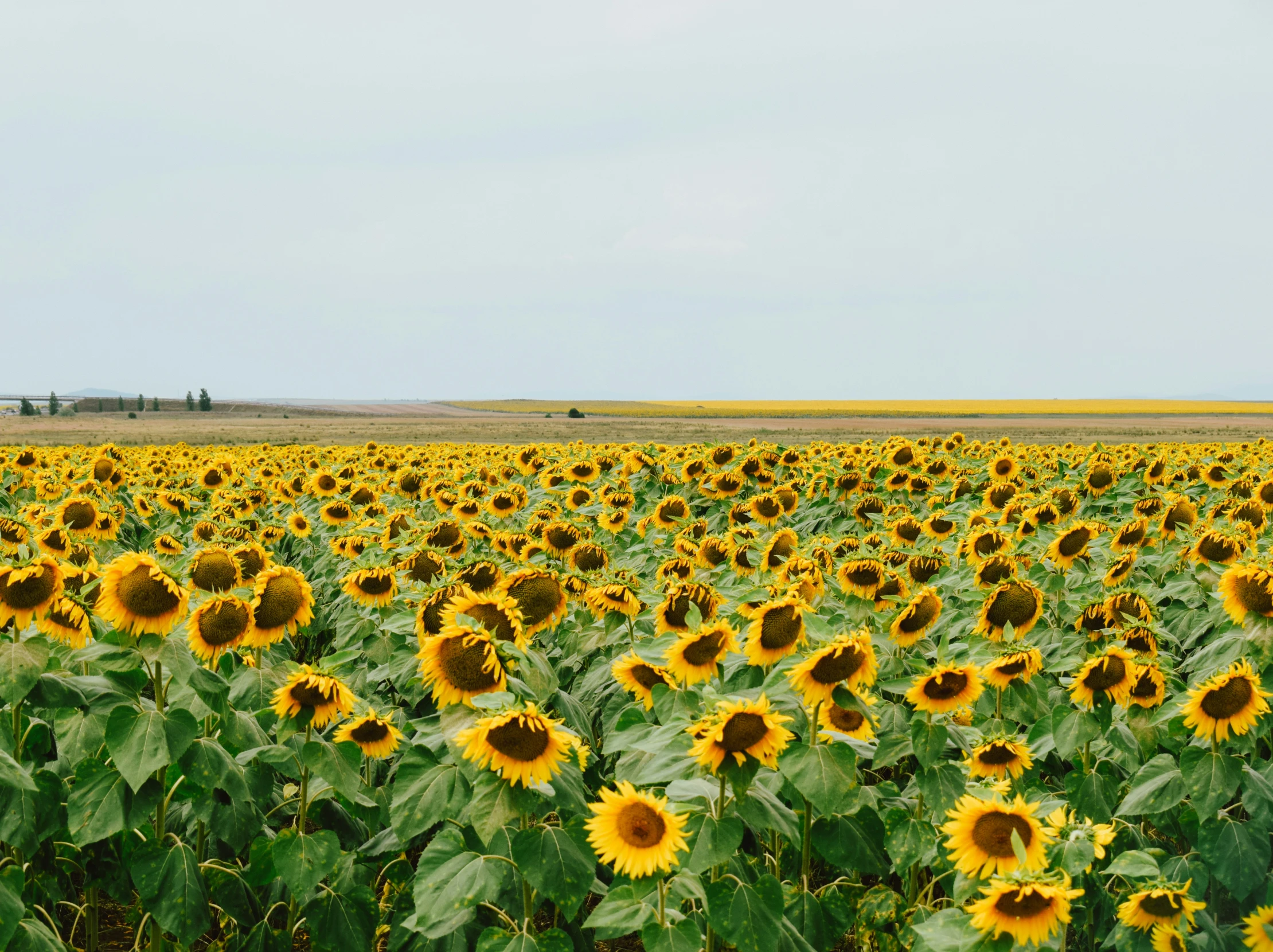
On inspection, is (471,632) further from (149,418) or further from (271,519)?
(149,418)

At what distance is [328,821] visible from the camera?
3.62 m

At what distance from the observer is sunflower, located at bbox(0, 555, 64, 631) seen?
9.89ft

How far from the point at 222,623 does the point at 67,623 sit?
536mm

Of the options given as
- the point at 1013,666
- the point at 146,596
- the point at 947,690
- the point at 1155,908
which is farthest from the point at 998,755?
the point at 146,596

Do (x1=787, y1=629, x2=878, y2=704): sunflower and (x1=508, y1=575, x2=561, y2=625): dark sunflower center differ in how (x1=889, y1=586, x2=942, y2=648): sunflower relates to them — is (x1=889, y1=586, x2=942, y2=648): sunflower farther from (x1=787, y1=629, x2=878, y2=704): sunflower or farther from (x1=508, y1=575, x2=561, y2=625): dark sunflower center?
(x1=508, y1=575, x2=561, y2=625): dark sunflower center

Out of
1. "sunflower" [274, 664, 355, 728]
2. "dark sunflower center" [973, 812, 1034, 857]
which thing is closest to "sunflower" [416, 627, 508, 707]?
"sunflower" [274, 664, 355, 728]

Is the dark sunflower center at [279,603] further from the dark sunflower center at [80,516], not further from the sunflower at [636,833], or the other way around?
the dark sunflower center at [80,516]

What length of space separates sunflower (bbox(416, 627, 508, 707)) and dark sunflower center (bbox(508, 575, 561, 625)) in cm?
79

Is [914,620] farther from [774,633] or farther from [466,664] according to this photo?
[466,664]

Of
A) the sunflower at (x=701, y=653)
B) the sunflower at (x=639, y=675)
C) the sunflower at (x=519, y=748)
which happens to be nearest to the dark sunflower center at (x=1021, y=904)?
the sunflower at (x=519, y=748)

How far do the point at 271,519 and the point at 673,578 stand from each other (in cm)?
583

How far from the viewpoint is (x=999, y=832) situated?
8.18 ft

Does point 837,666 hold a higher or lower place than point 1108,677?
higher

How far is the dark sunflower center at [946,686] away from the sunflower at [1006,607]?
39.9 inches
